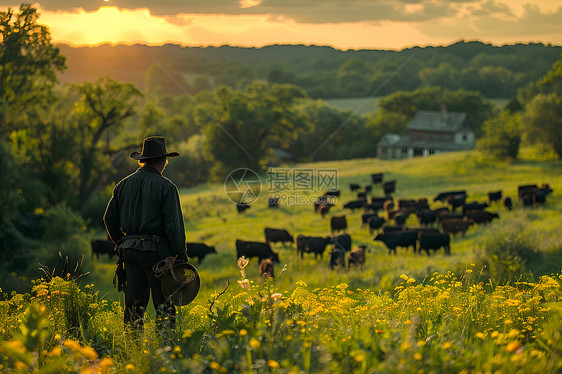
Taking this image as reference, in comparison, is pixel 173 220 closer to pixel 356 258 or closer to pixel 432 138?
pixel 356 258

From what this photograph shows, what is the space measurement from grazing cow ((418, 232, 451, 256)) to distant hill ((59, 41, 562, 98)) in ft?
235

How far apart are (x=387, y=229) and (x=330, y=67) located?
465 ft

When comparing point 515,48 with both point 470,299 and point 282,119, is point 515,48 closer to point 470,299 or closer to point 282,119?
point 282,119

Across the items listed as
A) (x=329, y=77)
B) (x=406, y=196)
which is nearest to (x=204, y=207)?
(x=406, y=196)

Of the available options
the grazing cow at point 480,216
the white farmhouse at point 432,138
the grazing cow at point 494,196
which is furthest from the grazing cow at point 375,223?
the white farmhouse at point 432,138

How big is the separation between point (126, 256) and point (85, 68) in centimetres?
10892

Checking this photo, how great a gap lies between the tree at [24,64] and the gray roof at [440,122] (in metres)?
54.6

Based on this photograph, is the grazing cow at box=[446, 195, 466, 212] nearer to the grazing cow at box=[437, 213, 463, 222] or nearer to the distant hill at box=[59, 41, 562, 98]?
the grazing cow at box=[437, 213, 463, 222]

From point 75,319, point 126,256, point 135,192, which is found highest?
point 135,192

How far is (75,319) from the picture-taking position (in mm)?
6574

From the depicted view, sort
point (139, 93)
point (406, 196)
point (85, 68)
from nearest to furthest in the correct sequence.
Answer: point (406, 196), point (139, 93), point (85, 68)

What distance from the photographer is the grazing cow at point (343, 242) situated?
788 inches

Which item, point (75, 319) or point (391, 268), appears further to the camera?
point (391, 268)

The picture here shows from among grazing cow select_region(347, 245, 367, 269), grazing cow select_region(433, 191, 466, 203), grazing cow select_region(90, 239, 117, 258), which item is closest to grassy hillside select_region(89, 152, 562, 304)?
grazing cow select_region(347, 245, 367, 269)
